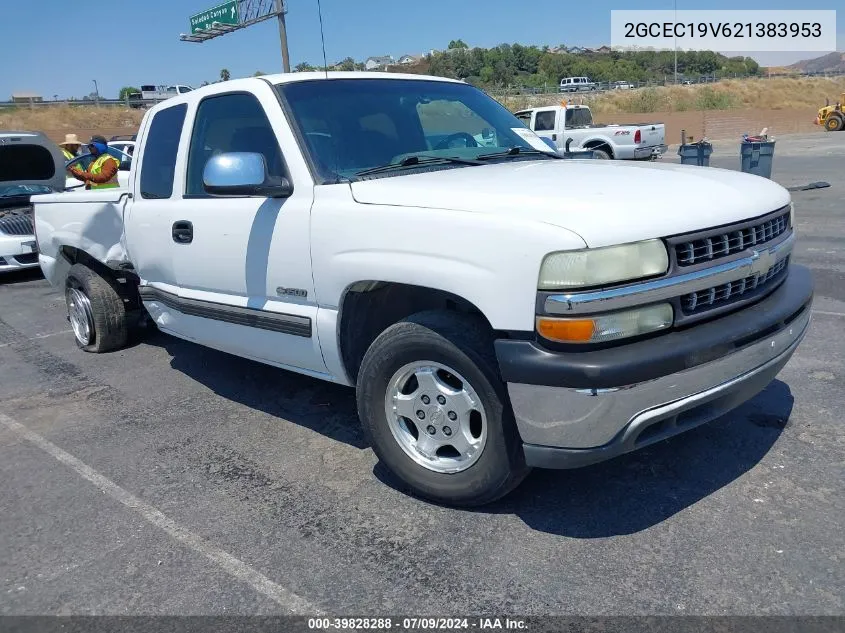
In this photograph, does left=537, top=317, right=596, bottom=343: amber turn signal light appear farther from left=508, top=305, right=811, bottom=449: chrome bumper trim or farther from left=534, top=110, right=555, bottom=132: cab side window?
left=534, top=110, right=555, bottom=132: cab side window

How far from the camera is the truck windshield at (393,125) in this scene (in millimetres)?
3703

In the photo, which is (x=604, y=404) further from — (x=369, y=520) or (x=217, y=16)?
(x=217, y=16)

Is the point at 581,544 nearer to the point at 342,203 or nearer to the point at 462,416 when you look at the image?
the point at 462,416

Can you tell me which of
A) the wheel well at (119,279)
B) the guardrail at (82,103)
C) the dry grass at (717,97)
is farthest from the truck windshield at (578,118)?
the guardrail at (82,103)

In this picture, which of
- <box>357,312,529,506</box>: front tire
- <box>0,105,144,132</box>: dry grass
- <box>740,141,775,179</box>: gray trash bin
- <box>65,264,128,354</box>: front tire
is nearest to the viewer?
<box>357,312,529,506</box>: front tire

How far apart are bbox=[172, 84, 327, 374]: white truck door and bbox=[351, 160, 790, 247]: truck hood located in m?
0.51

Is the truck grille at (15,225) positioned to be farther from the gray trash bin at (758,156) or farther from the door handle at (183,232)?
the gray trash bin at (758,156)

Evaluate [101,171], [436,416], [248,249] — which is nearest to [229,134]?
[248,249]

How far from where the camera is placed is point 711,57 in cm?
12294

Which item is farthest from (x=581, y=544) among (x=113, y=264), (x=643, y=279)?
(x=113, y=264)

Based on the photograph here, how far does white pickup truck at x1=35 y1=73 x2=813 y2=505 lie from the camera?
2646 mm

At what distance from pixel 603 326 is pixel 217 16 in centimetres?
2477

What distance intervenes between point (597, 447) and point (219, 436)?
2.42 meters

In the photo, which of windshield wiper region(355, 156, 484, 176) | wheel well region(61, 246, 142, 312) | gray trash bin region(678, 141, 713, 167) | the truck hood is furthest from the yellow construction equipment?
windshield wiper region(355, 156, 484, 176)
